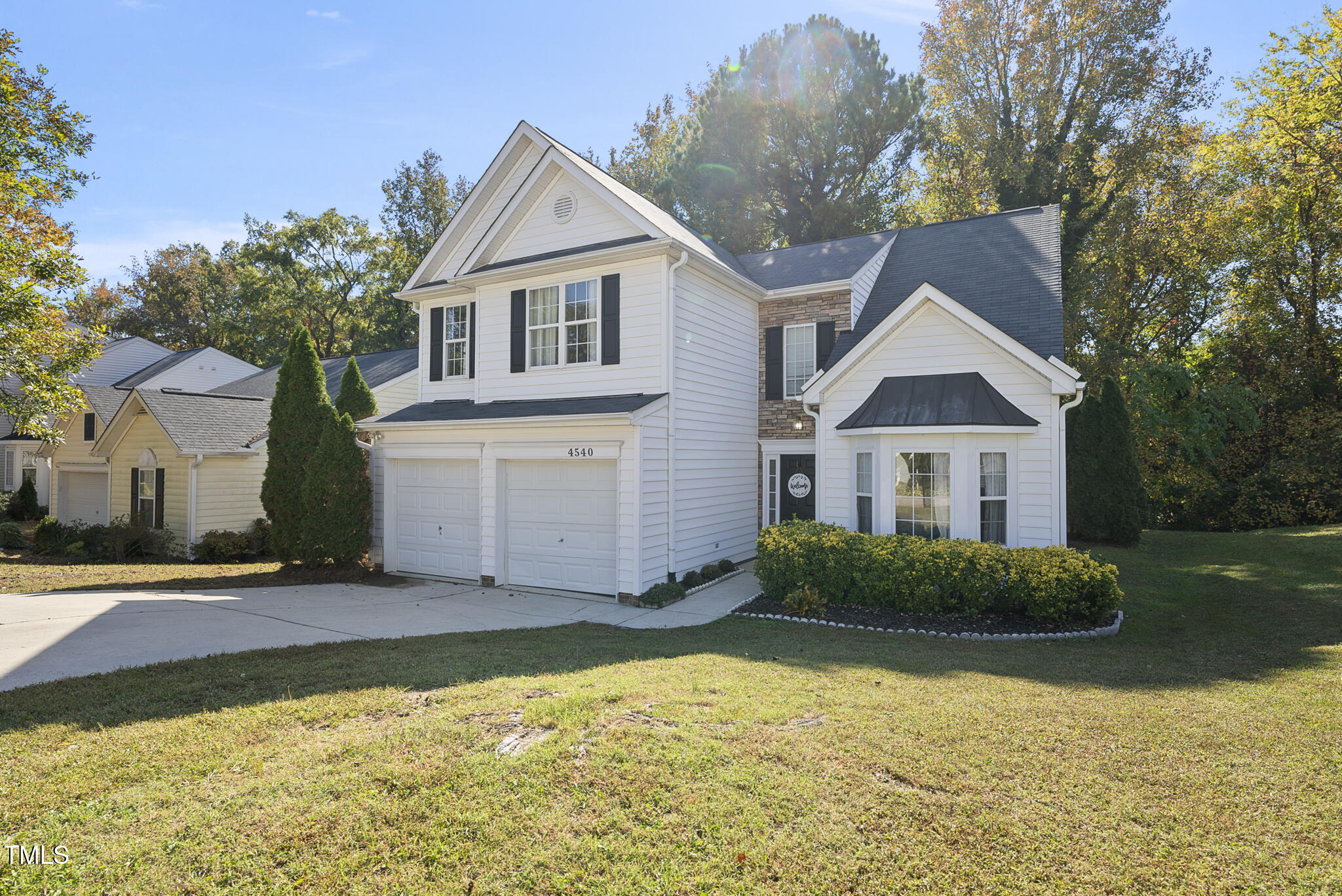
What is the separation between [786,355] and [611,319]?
472 centimetres

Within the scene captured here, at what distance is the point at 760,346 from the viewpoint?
15.5 m

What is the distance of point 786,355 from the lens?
15.2 m

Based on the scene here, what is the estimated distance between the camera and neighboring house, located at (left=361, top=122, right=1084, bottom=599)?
11008 millimetres

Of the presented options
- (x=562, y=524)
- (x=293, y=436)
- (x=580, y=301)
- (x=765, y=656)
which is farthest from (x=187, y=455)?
(x=765, y=656)

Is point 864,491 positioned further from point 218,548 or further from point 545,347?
point 218,548

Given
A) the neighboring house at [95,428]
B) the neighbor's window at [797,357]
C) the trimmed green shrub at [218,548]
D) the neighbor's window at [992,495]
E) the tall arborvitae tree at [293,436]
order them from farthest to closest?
the neighboring house at [95,428] < the trimmed green shrub at [218,548] < the neighbor's window at [797,357] < the tall arborvitae tree at [293,436] < the neighbor's window at [992,495]

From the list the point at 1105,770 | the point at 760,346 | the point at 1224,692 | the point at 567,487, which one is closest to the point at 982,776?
the point at 1105,770

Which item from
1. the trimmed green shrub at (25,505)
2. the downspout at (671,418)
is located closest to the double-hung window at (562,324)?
the downspout at (671,418)

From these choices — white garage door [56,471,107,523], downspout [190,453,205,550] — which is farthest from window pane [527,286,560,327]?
white garage door [56,471,107,523]

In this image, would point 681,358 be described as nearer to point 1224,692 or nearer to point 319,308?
point 1224,692

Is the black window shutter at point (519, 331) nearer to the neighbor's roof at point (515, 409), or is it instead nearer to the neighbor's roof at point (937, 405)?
the neighbor's roof at point (515, 409)

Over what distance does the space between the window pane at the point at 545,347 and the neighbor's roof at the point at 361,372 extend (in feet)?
26.6

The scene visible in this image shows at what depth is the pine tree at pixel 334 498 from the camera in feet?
44.8

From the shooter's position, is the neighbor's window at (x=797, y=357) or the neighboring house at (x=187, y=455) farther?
the neighboring house at (x=187, y=455)
